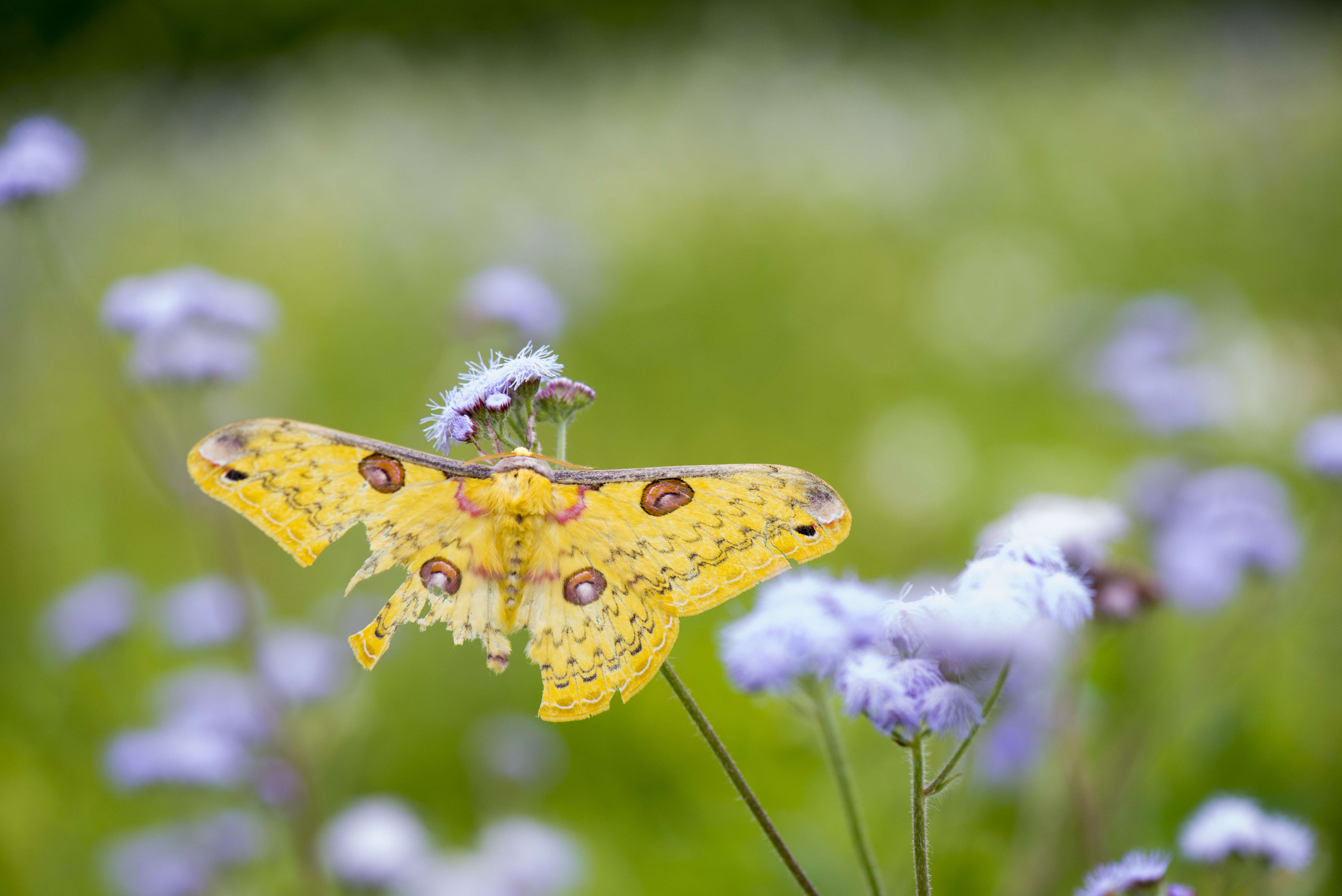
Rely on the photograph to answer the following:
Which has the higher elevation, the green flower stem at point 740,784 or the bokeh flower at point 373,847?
the green flower stem at point 740,784

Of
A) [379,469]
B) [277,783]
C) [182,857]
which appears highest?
[379,469]

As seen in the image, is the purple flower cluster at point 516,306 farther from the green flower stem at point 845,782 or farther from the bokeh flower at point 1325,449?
the bokeh flower at point 1325,449

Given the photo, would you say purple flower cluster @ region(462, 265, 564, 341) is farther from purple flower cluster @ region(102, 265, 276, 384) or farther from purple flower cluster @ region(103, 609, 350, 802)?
purple flower cluster @ region(103, 609, 350, 802)

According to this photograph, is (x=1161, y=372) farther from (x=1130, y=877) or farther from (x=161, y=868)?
(x=161, y=868)

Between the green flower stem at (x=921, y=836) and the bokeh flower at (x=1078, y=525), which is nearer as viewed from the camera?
the green flower stem at (x=921, y=836)

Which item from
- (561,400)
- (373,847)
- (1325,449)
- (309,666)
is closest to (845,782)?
(561,400)

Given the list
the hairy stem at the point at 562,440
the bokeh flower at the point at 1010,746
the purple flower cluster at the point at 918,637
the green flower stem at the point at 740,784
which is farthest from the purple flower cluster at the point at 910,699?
the bokeh flower at the point at 1010,746
